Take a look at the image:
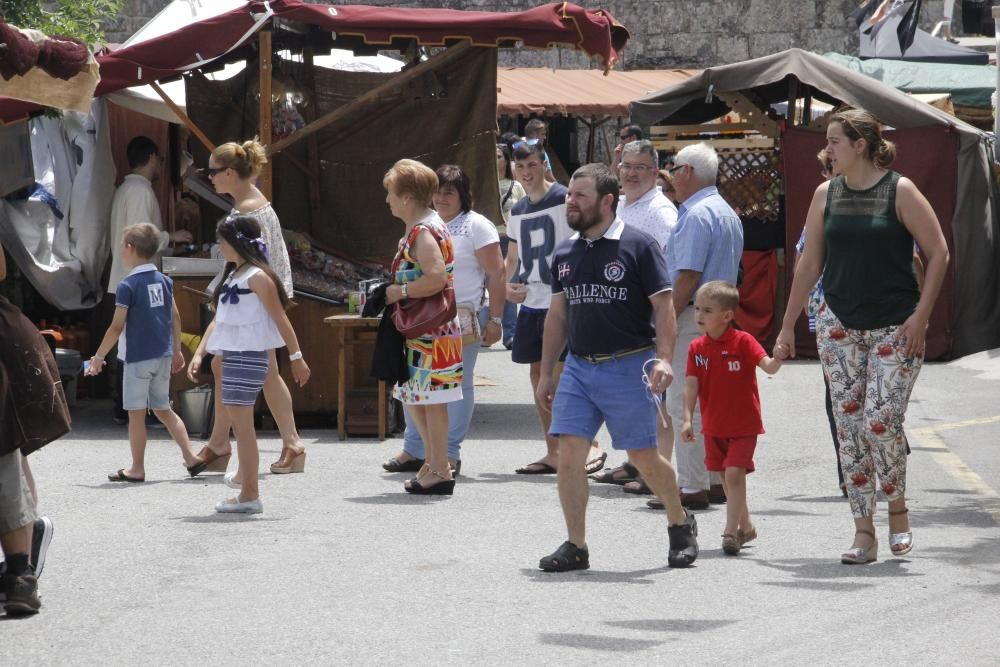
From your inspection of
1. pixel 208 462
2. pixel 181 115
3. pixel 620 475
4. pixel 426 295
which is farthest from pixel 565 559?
pixel 181 115

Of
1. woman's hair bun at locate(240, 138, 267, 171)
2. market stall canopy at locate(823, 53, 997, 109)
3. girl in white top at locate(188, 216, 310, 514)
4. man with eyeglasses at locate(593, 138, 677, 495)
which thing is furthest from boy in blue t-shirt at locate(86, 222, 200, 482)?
market stall canopy at locate(823, 53, 997, 109)

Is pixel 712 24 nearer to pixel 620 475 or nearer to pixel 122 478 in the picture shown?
pixel 620 475

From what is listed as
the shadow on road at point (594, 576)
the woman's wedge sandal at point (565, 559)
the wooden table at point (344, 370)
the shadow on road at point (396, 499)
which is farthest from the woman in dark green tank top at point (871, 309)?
the wooden table at point (344, 370)

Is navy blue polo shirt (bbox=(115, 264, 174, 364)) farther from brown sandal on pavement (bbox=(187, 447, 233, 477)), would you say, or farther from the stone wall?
the stone wall

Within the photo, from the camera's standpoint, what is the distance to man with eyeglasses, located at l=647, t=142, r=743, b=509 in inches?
321

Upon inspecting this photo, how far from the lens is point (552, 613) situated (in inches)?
231

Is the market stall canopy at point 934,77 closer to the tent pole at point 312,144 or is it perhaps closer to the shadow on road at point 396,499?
the tent pole at point 312,144

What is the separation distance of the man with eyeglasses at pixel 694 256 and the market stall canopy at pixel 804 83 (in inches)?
270

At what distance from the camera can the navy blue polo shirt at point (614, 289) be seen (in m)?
6.79

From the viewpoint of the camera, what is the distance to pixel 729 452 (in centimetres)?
720

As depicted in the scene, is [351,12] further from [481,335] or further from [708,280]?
[708,280]

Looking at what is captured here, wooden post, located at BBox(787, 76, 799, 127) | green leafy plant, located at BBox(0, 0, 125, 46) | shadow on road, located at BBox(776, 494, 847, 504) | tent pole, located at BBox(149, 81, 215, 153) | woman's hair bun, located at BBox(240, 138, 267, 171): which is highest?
green leafy plant, located at BBox(0, 0, 125, 46)

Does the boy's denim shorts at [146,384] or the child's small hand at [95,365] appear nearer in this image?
the child's small hand at [95,365]

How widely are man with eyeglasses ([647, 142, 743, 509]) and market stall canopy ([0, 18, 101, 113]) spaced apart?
3042 millimetres
